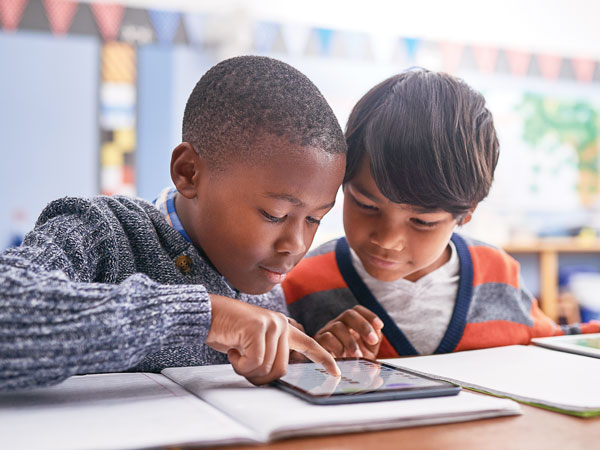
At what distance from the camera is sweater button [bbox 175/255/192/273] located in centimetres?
78

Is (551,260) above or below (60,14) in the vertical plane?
below

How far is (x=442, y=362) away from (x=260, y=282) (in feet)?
0.80

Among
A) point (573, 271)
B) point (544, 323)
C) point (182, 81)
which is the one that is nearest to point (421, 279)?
point (544, 323)

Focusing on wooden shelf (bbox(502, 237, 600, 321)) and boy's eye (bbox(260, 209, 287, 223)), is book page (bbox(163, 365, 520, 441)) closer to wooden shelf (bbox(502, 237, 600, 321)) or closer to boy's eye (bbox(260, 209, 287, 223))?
boy's eye (bbox(260, 209, 287, 223))

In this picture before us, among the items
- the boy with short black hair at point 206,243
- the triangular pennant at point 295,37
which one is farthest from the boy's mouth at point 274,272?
the triangular pennant at point 295,37

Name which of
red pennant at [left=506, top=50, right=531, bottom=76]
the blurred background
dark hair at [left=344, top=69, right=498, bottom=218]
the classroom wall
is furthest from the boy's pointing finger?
red pennant at [left=506, top=50, right=531, bottom=76]

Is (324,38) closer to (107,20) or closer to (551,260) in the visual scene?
(107,20)

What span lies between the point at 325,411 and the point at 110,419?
0.15 metres

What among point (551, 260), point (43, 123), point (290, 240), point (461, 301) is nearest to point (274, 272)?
point (290, 240)

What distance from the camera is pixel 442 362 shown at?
723 millimetres

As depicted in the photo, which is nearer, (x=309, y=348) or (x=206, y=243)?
(x=309, y=348)

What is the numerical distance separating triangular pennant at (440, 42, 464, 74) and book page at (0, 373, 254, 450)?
11.2 ft

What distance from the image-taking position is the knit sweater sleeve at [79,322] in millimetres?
471

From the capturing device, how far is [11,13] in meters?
2.89
